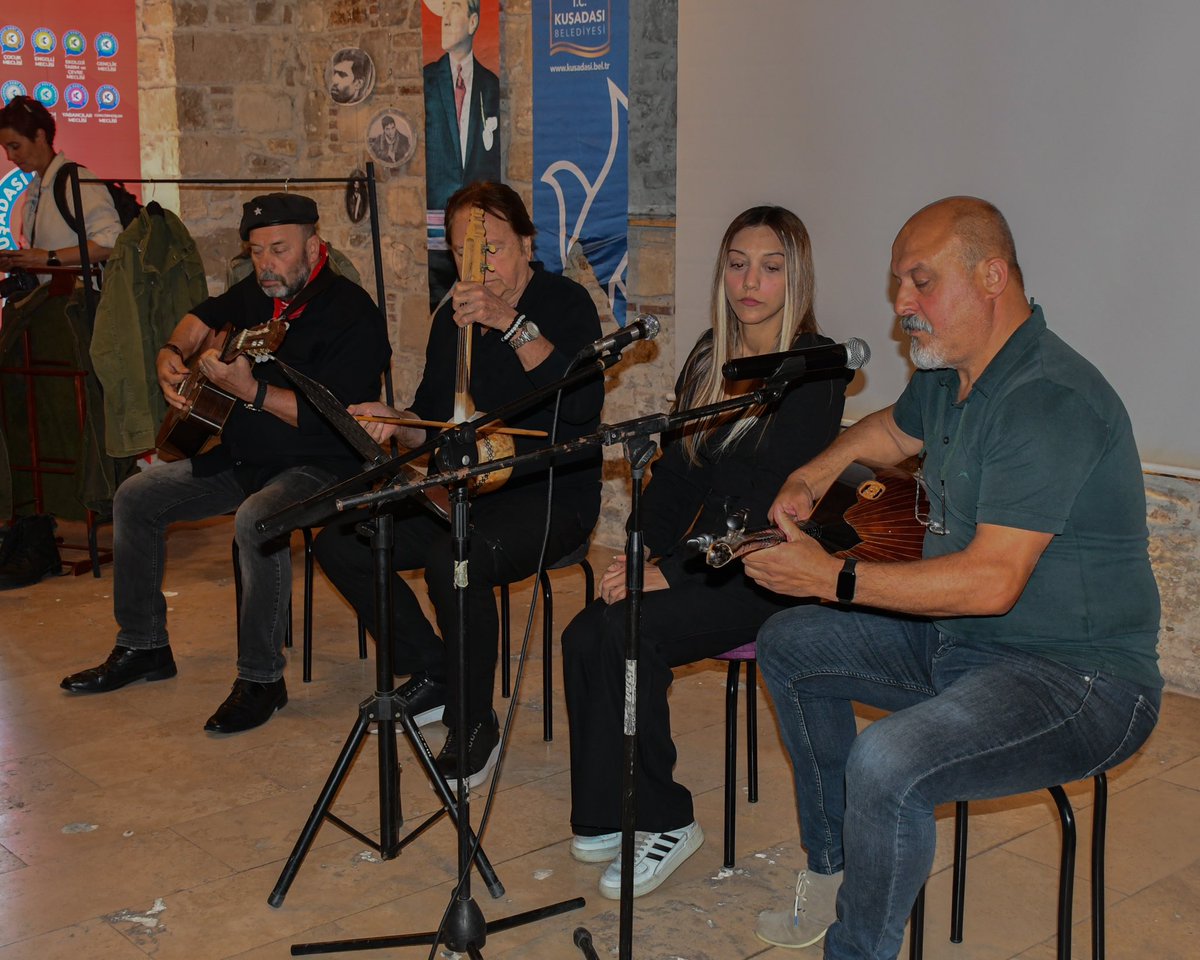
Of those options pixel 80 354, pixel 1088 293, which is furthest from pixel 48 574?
pixel 1088 293

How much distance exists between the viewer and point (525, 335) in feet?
9.77

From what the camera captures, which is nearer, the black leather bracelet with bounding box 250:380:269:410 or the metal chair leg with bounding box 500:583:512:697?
the black leather bracelet with bounding box 250:380:269:410

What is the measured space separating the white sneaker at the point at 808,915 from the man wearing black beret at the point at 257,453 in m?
1.64

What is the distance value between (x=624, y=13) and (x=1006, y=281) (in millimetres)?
3080

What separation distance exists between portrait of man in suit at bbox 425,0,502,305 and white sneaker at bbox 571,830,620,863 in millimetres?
3447

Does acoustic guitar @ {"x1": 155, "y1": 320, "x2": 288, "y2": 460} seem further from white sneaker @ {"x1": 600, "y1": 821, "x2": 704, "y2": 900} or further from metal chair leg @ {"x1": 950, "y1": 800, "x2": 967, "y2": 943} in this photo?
metal chair leg @ {"x1": 950, "y1": 800, "x2": 967, "y2": 943}

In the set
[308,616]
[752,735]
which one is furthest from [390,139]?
[752,735]

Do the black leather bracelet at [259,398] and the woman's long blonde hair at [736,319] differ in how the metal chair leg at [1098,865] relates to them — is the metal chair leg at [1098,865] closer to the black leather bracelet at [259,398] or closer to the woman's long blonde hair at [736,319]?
the woman's long blonde hair at [736,319]

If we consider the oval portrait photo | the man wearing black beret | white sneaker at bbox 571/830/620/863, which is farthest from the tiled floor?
the oval portrait photo

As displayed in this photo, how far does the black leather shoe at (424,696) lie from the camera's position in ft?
11.3

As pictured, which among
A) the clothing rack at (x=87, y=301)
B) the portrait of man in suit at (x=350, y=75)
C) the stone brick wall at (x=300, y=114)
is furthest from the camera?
the portrait of man in suit at (x=350, y=75)

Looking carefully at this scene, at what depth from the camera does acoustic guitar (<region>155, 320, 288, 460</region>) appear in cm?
343

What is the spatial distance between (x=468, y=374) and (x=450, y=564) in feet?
1.47

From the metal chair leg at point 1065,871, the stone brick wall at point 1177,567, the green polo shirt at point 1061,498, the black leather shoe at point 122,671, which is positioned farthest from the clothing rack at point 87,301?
the metal chair leg at point 1065,871
